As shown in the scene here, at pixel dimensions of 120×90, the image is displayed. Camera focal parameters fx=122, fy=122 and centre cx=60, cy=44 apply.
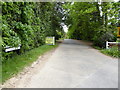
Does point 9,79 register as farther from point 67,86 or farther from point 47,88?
point 67,86

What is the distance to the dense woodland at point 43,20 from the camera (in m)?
4.50

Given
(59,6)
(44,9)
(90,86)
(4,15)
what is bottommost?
(90,86)

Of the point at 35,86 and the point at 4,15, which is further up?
the point at 4,15

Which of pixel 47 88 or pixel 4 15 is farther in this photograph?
pixel 4 15

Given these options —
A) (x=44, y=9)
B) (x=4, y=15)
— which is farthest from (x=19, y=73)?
(x=44, y=9)

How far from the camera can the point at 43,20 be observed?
11742 mm

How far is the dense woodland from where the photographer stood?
14.8 feet

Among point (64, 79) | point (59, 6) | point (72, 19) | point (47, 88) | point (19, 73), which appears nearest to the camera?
point (47, 88)

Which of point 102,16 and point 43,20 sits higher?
point 102,16

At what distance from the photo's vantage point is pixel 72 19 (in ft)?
63.7

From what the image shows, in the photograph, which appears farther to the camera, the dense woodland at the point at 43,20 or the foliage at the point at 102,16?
the foliage at the point at 102,16

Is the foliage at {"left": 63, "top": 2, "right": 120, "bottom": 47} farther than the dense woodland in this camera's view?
Yes

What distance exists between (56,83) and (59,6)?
15.8 m

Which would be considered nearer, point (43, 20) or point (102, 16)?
point (43, 20)
